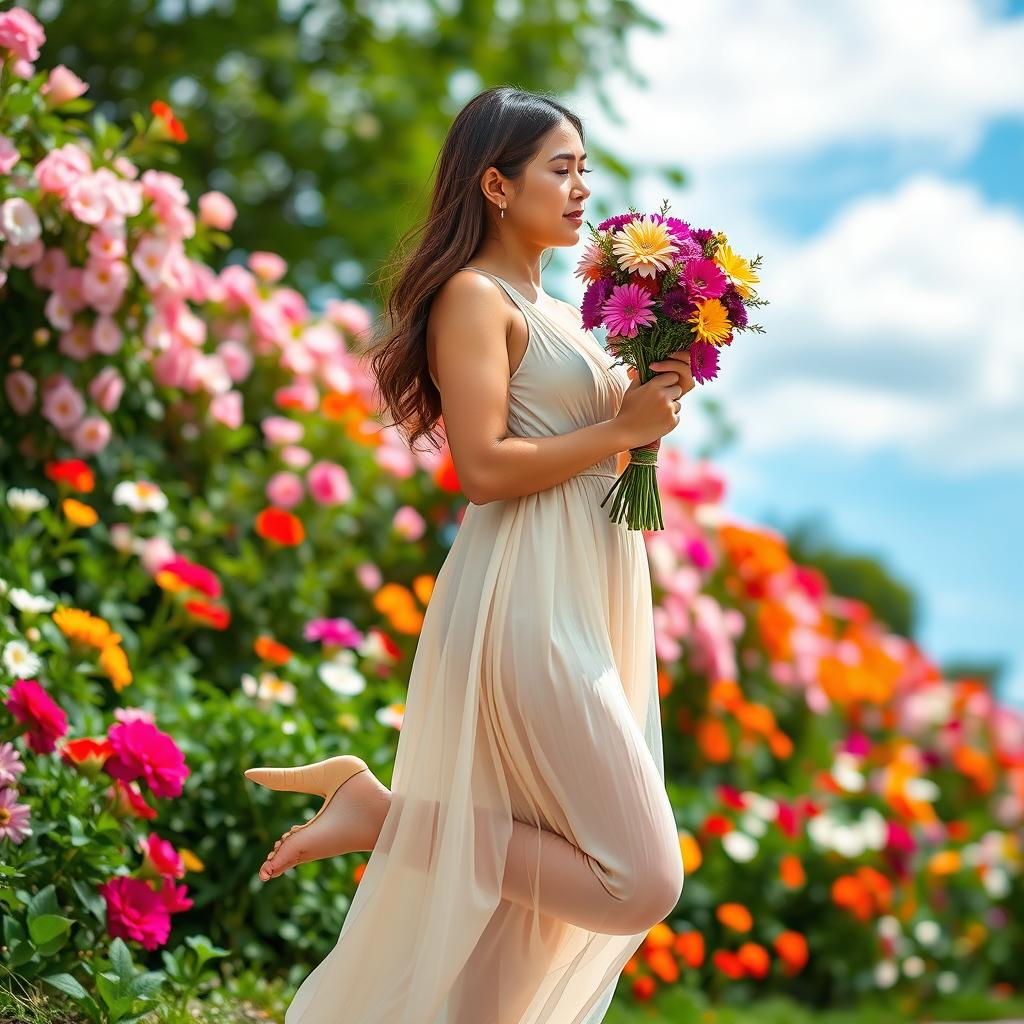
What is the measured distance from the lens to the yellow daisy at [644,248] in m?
2.43

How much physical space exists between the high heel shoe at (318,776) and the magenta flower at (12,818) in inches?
23.4

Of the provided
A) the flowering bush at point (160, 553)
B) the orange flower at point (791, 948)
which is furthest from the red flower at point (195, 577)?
the orange flower at point (791, 948)

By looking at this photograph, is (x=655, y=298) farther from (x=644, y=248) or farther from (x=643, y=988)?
(x=643, y=988)

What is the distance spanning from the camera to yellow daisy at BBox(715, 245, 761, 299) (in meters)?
2.47

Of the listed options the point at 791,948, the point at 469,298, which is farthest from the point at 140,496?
the point at 791,948

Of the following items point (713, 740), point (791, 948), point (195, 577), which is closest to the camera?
point (195, 577)

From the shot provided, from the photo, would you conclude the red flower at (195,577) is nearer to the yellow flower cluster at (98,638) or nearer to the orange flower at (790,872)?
the yellow flower cluster at (98,638)

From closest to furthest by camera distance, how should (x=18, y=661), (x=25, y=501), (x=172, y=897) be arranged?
(x=172, y=897) < (x=18, y=661) < (x=25, y=501)

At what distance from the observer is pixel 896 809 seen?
5469 mm

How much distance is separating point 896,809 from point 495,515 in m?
3.55

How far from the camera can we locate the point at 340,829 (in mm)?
2562

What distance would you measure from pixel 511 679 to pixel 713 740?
116 inches

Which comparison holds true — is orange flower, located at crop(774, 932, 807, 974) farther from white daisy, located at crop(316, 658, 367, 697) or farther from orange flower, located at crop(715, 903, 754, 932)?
white daisy, located at crop(316, 658, 367, 697)

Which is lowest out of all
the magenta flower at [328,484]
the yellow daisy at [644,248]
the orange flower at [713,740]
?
the orange flower at [713,740]
